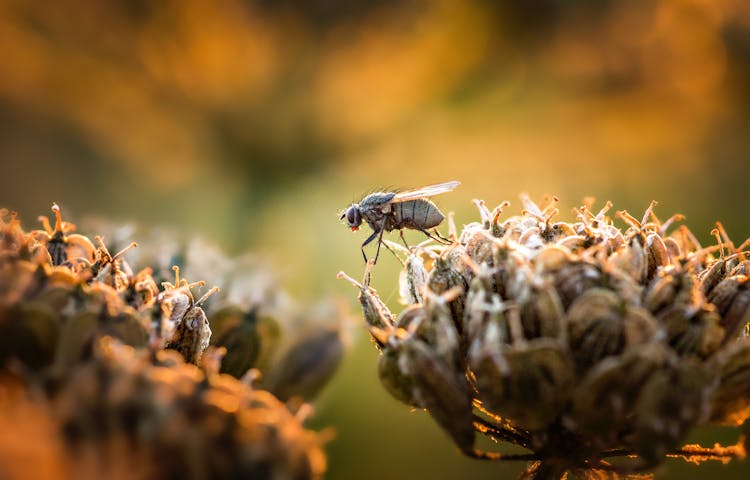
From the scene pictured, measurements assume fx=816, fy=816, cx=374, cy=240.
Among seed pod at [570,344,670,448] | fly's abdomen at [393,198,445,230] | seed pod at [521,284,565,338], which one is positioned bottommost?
seed pod at [570,344,670,448]

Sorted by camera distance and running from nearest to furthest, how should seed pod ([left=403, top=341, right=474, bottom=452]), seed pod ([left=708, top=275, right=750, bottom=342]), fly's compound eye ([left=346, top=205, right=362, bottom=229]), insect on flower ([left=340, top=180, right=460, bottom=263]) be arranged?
seed pod ([left=403, top=341, right=474, bottom=452]), seed pod ([left=708, top=275, right=750, bottom=342]), insect on flower ([left=340, top=180, right=460, bottom=263]), fly's compound eye ([left=346, top=205, right=362, bottom=229])

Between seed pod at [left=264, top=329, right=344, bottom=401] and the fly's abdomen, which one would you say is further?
the fly's abdomen

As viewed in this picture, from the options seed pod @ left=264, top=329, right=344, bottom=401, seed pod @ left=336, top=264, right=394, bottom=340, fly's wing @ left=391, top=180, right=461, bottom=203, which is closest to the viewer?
seed pod @ left=336, top=264, right=394, bottom=340

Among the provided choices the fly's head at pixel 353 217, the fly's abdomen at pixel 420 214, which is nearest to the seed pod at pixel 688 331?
the fly's abdomen at pixel 420 214

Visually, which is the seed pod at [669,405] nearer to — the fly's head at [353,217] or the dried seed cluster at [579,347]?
the dried seed cluster at [579,347]

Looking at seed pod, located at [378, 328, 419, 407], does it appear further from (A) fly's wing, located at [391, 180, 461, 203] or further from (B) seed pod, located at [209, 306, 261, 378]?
(A) fly's wing, located at [391, 180, 461, 203]

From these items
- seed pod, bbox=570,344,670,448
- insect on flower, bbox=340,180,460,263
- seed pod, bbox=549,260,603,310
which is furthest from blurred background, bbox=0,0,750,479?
seed pod, bbox=570,344,670,448

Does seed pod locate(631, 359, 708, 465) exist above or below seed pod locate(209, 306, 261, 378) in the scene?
below

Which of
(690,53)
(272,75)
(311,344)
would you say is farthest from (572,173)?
(311,344)

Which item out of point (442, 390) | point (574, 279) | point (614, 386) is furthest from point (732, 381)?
point (442, 390)
